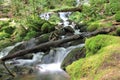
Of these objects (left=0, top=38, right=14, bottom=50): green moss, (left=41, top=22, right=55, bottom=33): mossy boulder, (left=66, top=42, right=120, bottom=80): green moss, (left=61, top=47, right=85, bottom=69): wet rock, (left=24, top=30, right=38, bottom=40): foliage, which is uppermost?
(left=66, top=42, right=120, bottom=80): green moss

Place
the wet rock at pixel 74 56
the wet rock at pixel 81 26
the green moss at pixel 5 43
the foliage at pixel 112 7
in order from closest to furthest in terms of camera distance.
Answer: the wet rock at pixel 74 56 < the green moss at pixel 5 43 < the foliage at pixel 112 7 < the wet rock at pixel 81 26

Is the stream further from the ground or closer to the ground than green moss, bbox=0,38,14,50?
further from the ground

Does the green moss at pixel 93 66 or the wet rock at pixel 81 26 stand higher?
the green moss at pixel 93 66

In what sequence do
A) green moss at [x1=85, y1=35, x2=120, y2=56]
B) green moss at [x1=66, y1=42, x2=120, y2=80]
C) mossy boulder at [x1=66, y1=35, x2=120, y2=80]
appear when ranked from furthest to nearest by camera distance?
green moss at [x1=85, y1=35, x2=120, y2=56], green moss at [x1=66, y1=42, x2=120, y2=80], mossy boulder at [x1=66, y1=35, x2=120, y2=80]

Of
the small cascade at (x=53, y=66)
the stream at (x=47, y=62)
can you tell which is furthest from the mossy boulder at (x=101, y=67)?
the stream at (x=47, y=62)

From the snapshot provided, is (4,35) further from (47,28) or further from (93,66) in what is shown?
(93,66)

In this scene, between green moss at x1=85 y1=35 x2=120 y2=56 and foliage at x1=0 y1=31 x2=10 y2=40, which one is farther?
foliage at x1=0 y1=31 x2=10 y2=40

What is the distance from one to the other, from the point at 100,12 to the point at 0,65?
428 inches

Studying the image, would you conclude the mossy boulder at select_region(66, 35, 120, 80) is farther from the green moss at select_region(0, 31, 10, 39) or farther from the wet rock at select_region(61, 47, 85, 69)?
the green moss at select_region(0, 31, 10, 39)

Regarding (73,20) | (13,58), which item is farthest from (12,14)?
(13,58)

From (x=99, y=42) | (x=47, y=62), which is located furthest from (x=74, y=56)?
(x=99, y=42)

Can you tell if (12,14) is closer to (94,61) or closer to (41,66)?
(41,66)

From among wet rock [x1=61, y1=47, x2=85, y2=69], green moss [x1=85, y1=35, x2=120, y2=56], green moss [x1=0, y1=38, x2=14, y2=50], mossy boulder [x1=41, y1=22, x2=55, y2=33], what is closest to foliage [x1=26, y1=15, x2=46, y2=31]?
mossy boulder [x1=41, y1=22, x2=55, y2=33]

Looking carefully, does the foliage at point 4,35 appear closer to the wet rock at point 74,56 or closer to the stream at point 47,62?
the stream at point 47,62
